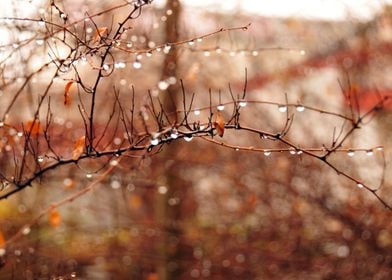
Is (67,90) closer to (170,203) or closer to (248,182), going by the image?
(170,203)

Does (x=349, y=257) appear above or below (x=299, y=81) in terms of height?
below

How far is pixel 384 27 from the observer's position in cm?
876

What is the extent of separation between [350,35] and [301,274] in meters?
3.38

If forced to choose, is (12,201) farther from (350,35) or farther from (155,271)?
(350,35)

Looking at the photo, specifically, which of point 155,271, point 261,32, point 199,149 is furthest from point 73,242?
point 261,32

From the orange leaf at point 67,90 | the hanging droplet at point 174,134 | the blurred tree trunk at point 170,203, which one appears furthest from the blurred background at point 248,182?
the hanging droplet at point 174,134

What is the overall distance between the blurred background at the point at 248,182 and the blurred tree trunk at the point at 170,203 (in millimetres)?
19

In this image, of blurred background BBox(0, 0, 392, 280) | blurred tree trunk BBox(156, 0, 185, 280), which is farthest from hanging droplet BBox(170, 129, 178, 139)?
blurred tree trunk BBox(156, 0, 185, 280)

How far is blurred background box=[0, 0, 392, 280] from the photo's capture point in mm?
7656

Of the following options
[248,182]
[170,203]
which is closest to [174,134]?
[170,203]

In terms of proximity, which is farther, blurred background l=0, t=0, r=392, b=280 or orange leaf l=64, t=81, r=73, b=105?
blurred background l=0, t=0, r=392, b=280

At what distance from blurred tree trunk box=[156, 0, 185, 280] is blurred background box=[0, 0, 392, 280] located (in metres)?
0.02

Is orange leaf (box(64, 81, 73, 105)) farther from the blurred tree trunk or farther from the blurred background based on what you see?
the blurred tree trunk

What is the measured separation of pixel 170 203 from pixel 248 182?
4.25 feet
